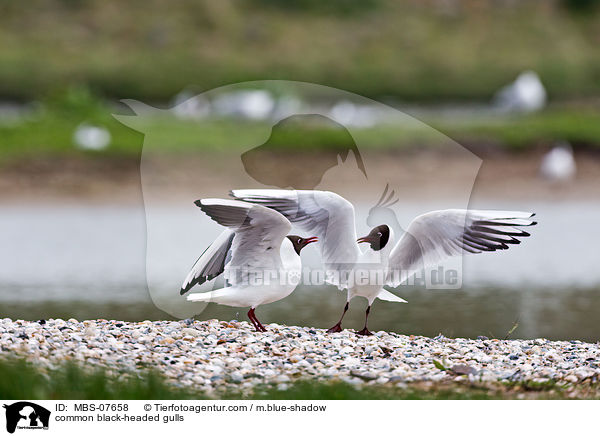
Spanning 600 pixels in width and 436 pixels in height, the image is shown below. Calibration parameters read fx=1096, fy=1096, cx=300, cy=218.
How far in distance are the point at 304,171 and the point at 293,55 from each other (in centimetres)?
708

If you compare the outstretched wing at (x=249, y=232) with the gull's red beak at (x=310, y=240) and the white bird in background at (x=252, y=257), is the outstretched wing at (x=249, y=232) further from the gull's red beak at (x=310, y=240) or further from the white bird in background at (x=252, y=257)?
the gull's red beak at (x=310, y=240)

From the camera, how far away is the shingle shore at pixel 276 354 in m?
5.78

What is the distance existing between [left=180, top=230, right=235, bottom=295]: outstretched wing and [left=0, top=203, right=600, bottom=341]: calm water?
1.34 m

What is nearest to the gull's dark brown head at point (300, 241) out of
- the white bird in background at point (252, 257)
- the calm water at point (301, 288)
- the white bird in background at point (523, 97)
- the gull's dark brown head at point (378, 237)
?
the white bird in background at point (252, 257)

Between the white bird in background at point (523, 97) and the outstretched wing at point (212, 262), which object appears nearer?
the outstretched wing at point (212, 262)

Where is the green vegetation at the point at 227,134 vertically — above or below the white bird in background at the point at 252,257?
above

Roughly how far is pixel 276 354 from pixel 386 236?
3.07 ft

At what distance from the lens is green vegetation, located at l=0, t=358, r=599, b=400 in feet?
16.9

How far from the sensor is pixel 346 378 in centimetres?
571

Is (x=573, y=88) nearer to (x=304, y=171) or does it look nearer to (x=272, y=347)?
(x=304, y=171)

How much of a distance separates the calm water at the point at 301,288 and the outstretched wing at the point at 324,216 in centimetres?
195

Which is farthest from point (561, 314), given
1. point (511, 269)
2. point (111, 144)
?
point (111, 144)
